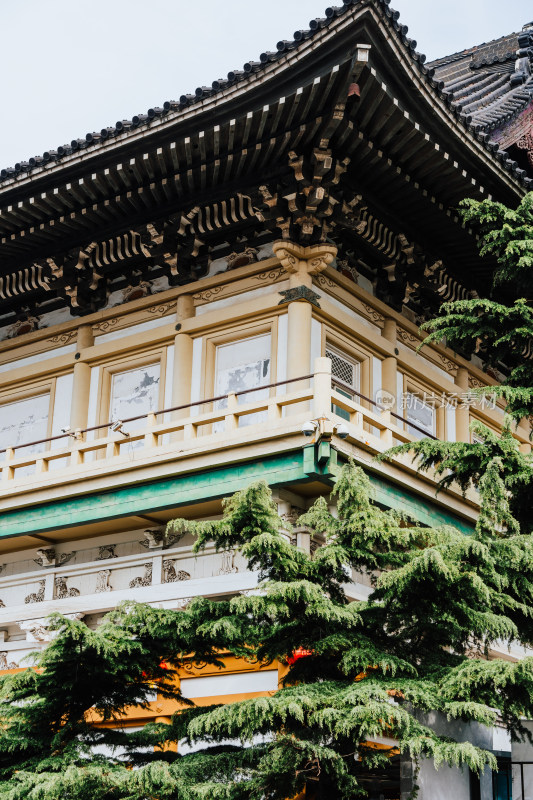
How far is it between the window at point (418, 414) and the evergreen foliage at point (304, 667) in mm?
Answer: 5149

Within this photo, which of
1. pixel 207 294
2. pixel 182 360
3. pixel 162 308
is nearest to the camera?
pixel 182 360

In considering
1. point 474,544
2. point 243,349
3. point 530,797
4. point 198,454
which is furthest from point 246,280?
point 530,797

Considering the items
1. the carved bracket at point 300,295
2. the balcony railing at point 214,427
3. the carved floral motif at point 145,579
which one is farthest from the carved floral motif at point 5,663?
the carved bracket at point 300,295

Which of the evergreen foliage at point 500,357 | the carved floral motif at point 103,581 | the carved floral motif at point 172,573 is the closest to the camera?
the evergreen foliage at point 500,357

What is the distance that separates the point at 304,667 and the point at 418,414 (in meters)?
6.59

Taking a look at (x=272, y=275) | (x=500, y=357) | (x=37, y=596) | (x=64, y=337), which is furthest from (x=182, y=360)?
(x=500, y=357)

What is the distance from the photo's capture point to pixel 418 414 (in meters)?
15.4

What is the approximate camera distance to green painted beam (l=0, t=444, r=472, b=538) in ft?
38.1

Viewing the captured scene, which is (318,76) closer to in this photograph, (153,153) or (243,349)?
(153,153)

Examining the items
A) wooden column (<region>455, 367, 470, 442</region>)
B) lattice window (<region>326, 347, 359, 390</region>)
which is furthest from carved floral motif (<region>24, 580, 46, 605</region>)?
wooden column (<region>455, 367, 470, 442</region>)

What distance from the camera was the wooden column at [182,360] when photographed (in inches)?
561

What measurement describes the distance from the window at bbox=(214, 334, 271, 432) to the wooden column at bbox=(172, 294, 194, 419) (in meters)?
0.41

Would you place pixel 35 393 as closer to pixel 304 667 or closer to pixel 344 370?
pixel 344 370

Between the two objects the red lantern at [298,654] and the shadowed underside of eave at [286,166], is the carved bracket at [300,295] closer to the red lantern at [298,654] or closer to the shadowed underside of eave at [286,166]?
the shadowed underside of eave at [286,166]
